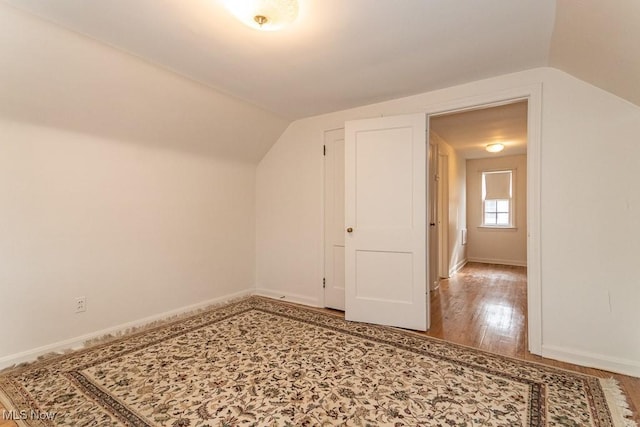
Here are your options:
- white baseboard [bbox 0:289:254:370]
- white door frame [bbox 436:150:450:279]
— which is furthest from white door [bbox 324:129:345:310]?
white door frame [bbox 436:150:450:279]

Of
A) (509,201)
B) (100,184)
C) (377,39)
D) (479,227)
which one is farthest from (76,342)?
(509,201)

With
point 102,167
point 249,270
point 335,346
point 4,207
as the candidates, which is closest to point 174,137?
point 102,167

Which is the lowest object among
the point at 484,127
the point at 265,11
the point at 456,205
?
the point at 456,205

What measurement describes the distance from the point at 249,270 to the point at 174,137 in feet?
6.57

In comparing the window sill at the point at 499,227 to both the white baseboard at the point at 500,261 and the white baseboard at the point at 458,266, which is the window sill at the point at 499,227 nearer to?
the white baseboard at the point at 500,261

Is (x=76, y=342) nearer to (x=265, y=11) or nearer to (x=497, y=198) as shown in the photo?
(x=265, y=11)

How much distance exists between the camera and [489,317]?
333cm

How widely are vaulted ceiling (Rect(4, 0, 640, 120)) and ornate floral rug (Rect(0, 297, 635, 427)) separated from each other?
6.81 feet

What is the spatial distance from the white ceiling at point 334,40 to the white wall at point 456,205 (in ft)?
8.25

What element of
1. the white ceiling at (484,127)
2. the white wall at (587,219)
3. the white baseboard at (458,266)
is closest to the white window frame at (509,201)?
the white ceiling at (484,127)

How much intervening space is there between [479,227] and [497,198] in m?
0.74

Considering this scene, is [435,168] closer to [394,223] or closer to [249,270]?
[394,223]

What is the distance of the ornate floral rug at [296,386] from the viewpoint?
5.51ft

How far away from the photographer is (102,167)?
9.11ft
